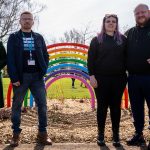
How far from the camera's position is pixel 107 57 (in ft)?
19.4

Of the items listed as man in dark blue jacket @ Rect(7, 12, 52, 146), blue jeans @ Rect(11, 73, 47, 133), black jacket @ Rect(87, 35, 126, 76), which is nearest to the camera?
black jacket @ Rect(87, 35, 126, 76)

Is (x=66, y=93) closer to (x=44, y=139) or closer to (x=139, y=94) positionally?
(x=44, y=139)

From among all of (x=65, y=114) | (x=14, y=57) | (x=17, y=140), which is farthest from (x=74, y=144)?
(x=65, y=114)

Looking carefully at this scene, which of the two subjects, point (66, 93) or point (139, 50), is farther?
point (66, 93)

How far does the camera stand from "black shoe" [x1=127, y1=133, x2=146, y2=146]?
6.15 meters

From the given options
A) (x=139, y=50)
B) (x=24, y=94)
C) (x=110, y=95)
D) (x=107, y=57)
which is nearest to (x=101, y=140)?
(x=110, y=95)

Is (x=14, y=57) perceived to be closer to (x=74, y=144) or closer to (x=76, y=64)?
(x=74, y=144)

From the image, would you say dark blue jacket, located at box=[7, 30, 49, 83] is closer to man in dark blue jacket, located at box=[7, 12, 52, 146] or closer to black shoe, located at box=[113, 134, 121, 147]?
man in dark blue jacket, located at box=[7, 12, 52, 146]

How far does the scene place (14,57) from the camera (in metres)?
6.02

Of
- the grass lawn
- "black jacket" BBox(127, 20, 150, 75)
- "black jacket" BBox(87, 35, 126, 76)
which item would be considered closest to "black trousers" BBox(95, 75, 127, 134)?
"black jacket" BBox(87, 35, 126, 76)

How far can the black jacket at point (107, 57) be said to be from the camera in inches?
232

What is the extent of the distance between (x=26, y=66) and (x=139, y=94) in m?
1.78

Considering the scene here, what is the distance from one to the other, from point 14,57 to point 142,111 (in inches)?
84.4

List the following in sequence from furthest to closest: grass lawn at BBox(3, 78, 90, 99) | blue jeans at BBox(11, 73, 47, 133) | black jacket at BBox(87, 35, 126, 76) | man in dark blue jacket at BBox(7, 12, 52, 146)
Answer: grass lawn at BBox(3, 78, 90, 99) < blue jeans at BBox(11, 73, 47, 133) < man in dark blue jacket at BBox(7, 12, 52, 146) < black jacket at BBox(87, 35, 126, 76)
